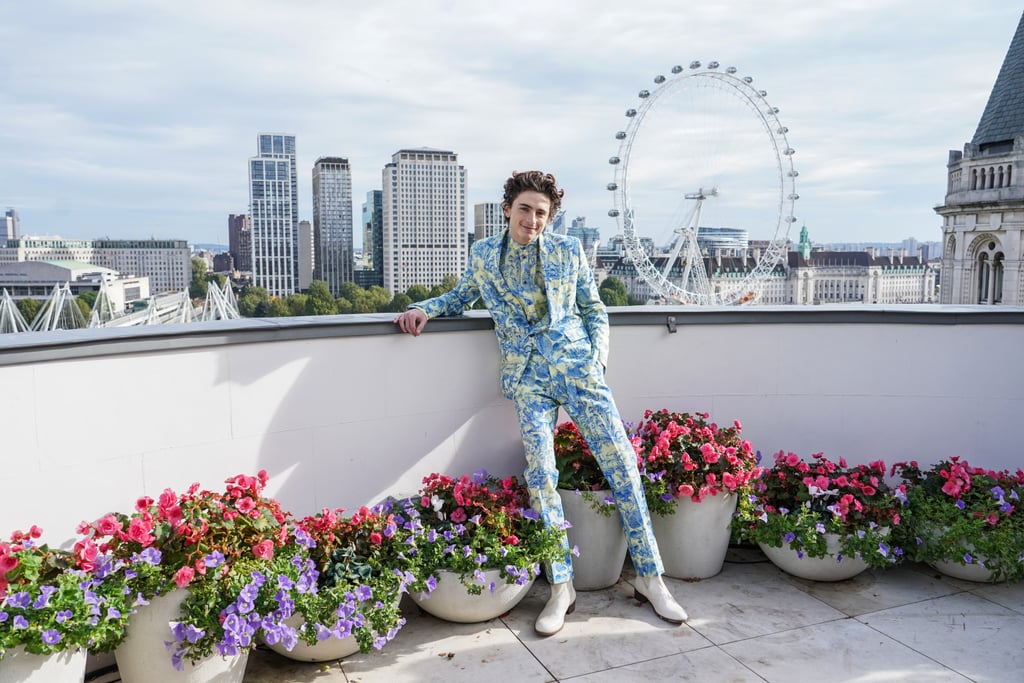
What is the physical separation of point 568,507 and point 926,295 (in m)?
80.7

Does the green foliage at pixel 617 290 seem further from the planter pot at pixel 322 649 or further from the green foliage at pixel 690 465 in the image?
the planter pot at pixel 322 649

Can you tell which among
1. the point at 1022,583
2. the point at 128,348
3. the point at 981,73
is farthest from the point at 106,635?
the point at 981,73

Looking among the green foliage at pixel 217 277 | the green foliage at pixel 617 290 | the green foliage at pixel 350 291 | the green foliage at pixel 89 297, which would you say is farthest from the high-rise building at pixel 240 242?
the green foliage at pixel 617 290

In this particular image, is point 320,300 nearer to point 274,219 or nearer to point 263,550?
point 274,219

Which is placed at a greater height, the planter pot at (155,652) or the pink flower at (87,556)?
the pink flower at (87,556)

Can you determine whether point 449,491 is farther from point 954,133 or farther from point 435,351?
point 954,133

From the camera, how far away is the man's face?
2.83m

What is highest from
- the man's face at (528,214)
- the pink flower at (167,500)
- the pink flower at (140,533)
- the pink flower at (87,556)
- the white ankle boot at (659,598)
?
the man's face at (528,214)

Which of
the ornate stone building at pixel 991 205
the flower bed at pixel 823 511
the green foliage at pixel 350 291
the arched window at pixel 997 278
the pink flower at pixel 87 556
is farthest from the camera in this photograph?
the green foliage at pixel 350 291

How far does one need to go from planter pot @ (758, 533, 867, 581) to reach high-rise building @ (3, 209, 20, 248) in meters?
100

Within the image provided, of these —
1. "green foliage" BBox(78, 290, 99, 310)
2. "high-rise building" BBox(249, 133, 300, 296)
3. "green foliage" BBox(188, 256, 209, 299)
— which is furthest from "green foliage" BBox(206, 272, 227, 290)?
"green foliage" BBox(78, 290, 99, 310)

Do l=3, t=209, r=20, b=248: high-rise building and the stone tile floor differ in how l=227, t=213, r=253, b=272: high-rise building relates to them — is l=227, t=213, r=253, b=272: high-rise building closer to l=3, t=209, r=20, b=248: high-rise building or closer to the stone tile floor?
l=3, t=209, r=20, b=248: high-rise building

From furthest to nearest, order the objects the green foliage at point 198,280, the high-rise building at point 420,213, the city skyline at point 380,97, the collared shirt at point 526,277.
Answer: the green foliage at point 198,280, the high-rise building at point 420,213, the city skyline at point 380,97, the collared shirt at point 526,277

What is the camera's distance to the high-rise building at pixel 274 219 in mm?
96438
